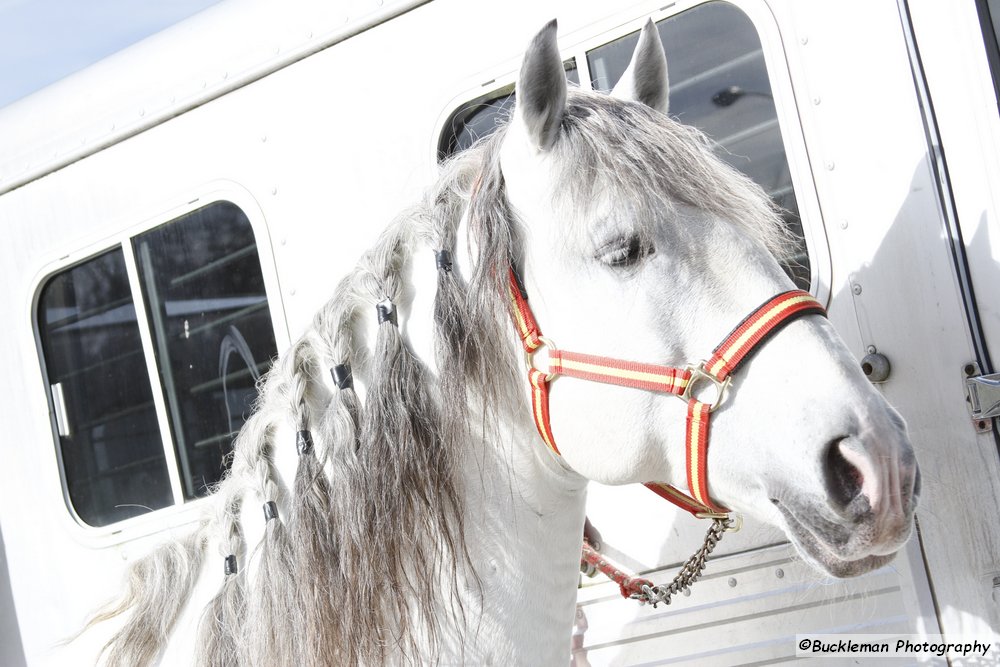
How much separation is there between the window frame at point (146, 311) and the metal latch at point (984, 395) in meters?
1.71

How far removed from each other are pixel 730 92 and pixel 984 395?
2.81 ft

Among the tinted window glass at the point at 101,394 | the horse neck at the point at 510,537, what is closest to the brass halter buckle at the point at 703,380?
the horse neck at the point at 510,537

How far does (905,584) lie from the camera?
5.88ft

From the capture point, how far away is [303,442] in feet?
4.75

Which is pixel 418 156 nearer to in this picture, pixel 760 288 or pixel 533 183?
pixel 533 183

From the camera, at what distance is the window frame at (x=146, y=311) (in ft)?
8.20

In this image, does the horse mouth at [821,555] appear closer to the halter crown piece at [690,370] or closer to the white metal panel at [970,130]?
the halter crown piece at [690,370]

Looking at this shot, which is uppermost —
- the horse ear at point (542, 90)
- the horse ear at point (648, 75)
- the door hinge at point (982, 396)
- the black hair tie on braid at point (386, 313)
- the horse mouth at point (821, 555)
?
the horse ear at point (648, 75)

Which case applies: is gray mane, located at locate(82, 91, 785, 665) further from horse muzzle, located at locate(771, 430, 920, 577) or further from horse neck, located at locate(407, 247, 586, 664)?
horse muzzle, located at locate(771, 430, 920, 577)

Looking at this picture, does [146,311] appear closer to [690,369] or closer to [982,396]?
[690,369]

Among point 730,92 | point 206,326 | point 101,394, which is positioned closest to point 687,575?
point 730,92

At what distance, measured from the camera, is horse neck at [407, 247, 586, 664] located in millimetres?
1441

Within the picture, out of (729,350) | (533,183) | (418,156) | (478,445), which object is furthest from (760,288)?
(418,156)

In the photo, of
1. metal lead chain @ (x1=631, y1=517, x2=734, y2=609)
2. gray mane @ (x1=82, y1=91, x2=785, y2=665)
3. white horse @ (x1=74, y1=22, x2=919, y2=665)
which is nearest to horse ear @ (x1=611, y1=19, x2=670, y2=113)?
white horse @ (x1=74, y1=22, x2=919, y2=665)
